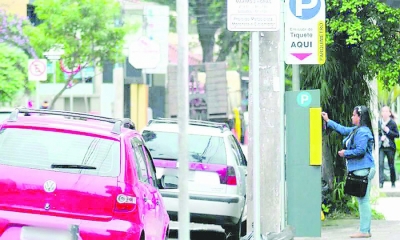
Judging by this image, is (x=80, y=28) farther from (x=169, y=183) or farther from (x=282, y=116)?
(x=169, y=183)

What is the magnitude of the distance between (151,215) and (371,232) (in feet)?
18.4

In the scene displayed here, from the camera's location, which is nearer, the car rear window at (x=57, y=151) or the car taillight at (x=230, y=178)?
the car rear window at (x=57, y=151)

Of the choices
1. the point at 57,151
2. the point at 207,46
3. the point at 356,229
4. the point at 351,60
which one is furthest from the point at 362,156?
the point at 207,46

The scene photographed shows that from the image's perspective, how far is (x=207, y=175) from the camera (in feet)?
46.1

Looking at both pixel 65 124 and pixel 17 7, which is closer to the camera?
pixel 65 124

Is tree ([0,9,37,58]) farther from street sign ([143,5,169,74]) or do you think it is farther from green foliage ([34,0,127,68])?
street sign ([143,5,169,74])

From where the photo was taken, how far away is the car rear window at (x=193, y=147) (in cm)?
1415

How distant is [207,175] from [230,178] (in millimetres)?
297

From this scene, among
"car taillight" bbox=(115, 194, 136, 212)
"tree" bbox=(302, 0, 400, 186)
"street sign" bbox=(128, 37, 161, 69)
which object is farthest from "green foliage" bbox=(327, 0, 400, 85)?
"street sign" bbox=(128, 37, 161, 69)

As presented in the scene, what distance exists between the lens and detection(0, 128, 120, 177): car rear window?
30.2 feet

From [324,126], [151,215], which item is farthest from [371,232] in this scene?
[151,215]

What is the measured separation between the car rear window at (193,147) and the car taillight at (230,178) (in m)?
0.15

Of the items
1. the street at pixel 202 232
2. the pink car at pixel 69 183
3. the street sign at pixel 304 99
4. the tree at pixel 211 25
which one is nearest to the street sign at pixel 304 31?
the street sign at pixel 304 99

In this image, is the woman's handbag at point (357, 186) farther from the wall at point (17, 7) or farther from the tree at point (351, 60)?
the wall at point (17, 7)
